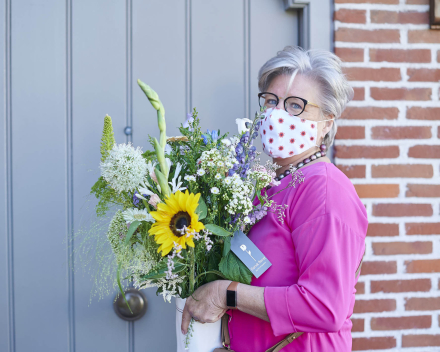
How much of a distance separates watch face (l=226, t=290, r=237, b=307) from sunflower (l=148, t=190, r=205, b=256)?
0.26 meters

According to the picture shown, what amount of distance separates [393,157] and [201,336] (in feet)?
4.11

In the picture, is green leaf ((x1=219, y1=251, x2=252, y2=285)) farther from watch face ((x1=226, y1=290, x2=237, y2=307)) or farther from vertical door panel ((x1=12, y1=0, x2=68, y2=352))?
vertical door panel ((x1=12, y1=0, x2=68, y2=352))

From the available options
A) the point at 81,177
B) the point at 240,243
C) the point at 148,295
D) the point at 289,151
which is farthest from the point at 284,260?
the point at 81,177

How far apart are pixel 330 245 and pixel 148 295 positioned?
108cm

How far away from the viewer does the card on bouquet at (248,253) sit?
1.16 metres

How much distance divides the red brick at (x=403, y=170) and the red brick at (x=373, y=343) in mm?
797

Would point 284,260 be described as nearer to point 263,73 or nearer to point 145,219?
point 145,219

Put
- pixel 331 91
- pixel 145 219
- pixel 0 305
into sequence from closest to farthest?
pixel 145 219 < pixel 331 91 < pixel 0 305

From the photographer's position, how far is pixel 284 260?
Result: 122 centimetres

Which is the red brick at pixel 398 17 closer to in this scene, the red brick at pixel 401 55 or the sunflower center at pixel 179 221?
the red brick at pixel 401 55

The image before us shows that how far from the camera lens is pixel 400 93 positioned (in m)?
1.83

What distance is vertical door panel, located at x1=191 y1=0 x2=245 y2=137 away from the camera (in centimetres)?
189

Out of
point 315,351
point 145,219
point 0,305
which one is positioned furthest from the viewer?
point 0,305

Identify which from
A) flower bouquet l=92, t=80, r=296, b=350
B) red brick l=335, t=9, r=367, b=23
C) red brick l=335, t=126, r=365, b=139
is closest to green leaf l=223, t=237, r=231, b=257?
flower bouquet l=92, t=80, r=296, b=350
